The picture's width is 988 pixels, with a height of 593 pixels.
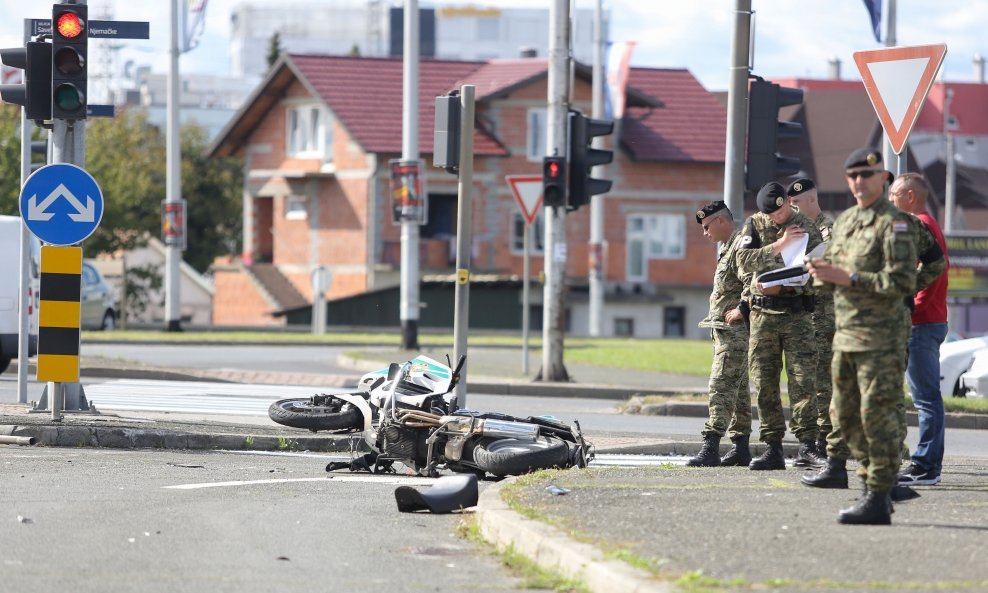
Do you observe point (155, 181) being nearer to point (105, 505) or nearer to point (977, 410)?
point (977, 410)

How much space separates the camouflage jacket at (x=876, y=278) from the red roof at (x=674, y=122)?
137 ft

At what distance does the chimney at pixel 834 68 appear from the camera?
274 feet

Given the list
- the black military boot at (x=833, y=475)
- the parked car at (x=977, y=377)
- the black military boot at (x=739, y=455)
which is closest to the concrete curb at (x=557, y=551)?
the black military boot at (x=833, y=475)

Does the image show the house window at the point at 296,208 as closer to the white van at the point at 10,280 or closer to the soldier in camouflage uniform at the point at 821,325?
the white van at the point at 10,280

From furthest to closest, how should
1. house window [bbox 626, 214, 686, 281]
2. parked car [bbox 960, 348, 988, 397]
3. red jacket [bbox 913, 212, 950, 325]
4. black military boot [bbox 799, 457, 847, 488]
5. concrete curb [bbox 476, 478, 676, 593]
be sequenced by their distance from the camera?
1. house window [bbox 626, 214, 686, 281]
2. parked car [bbox 960, 348, 988, 397]
3. red jacket [bbox 913, 212, 950, 325]
4. black military boot [bbox 799, 457, 847, 488]
5. concrete curb [bbox 476, 478, 676, 593]

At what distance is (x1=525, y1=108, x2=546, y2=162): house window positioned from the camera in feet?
162

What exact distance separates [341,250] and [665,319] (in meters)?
10.6

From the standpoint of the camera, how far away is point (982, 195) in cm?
6800

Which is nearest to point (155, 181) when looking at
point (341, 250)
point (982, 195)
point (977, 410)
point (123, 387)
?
point (341, 250)

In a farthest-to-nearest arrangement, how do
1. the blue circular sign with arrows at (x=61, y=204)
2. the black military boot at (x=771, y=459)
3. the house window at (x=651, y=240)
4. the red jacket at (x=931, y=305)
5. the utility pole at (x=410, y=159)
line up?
the house window at (x=651, y=240)
the utility pole at (x=410, y=159)
the blue circular sign with arrows at (x=61, y=204)
the black military boot at (x=771, y=459)
the red jacket at (x=931, y=305)

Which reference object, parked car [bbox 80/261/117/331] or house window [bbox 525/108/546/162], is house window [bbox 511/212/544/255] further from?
parked car [bbox 80/261/117/331]

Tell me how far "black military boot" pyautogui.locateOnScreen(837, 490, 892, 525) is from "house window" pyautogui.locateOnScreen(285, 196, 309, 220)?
42.9 m

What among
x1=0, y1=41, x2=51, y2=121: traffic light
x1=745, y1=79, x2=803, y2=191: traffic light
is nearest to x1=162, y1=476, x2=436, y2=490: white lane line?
x1=0, y1=41, x2=51, y2=121: traffic light

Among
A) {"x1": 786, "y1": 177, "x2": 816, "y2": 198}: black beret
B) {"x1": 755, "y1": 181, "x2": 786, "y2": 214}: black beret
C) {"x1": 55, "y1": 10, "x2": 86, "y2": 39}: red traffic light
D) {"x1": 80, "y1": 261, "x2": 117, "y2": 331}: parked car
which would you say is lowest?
{"x1": 80, "y1": 261, "x2": 117, "y2": 331}: parked car
